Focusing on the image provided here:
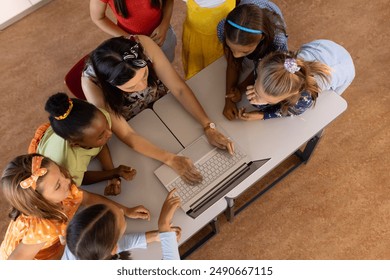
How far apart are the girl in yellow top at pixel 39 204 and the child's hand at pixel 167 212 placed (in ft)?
0.27

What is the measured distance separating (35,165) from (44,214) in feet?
0.64

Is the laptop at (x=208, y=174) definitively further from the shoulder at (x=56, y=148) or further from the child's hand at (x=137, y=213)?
the shoulder at (x=56, y=148)

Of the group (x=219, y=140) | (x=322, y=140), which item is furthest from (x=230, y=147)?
(x=322, y=140)

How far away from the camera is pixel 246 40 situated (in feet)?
4.62

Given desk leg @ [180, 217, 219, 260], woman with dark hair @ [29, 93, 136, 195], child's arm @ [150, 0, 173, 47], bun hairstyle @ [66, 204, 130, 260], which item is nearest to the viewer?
bun hairstyle @ [66, 204, 130, 260]

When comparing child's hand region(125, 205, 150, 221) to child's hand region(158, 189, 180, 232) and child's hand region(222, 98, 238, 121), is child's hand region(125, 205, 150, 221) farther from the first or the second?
child's hand region(222, 98, 238, 121)

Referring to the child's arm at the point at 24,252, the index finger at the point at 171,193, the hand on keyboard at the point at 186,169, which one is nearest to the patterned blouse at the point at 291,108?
the hand on keyboard at the point at 186,169

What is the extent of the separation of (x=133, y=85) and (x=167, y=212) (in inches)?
20.9

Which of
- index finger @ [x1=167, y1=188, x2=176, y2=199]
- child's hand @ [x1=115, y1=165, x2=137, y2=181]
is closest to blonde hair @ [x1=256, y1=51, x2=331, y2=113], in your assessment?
index finger @ [x1=167, y1=188, x2=176, y2=199]

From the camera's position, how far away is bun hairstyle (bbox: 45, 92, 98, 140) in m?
1.23

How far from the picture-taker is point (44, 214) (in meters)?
1.27

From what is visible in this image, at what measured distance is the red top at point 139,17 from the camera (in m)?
1.62

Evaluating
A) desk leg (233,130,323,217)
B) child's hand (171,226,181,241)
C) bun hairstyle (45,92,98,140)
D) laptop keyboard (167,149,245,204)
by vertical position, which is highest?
bun hairstyle (45,92,98,140)
